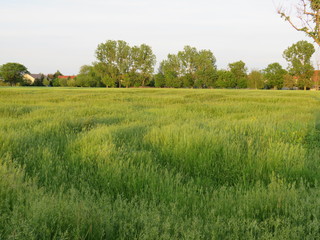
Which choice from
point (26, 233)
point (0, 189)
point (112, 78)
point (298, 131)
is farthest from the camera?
point (112, 78)

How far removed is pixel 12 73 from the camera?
97.1 meters

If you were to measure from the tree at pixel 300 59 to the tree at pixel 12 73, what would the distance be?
99311 millimetres

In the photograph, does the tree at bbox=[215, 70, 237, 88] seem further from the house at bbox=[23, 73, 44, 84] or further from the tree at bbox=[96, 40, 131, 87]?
the house at bbox=[23, 73, 44, 84]

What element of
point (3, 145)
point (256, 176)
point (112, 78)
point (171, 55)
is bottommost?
point (256, 176)

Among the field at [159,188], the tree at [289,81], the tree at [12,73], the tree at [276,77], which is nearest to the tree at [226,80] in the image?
the tree at [276,77]

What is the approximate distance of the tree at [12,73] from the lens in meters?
96.8

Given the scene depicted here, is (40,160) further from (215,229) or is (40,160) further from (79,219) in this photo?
(215,229)

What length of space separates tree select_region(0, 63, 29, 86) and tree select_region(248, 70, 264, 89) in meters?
88.0

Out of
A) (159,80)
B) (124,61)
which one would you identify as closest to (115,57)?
(124,61)

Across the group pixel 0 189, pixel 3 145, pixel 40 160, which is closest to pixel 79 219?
pixel 0 189

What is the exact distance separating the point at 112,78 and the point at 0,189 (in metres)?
89.3

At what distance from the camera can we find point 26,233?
180 centimetres

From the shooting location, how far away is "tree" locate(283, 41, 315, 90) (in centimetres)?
7644

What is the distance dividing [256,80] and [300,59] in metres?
14.6
